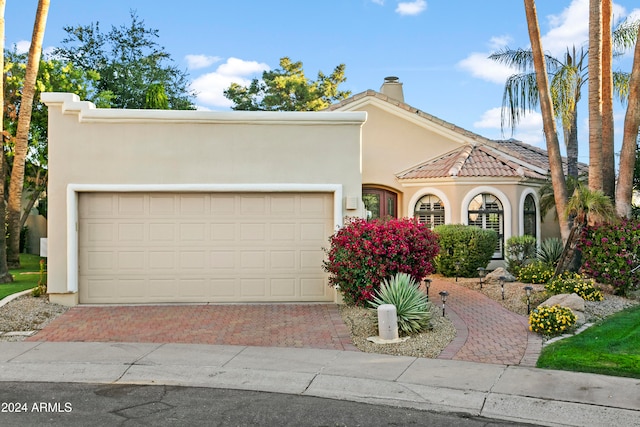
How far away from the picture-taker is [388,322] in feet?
32.2

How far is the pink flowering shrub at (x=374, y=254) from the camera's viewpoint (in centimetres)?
1164

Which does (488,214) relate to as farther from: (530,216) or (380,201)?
(380,201)

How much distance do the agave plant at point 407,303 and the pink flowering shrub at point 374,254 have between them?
2.41 ft

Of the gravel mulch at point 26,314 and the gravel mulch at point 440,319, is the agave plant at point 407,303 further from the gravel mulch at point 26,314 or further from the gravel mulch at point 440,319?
the gravel mulch at point 26,314

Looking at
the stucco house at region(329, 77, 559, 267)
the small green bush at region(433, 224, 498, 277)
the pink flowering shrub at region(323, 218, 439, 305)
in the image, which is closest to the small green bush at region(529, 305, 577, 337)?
the pink flowering shrub at region(323, 218, 439, 305)

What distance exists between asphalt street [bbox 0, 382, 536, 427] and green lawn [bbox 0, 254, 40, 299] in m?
7.07

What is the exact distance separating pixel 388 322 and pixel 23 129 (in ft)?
41.9

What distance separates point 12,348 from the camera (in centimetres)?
974

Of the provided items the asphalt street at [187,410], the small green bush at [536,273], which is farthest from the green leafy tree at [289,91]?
the asphalt street at [187,410]

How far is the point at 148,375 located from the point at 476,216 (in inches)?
530

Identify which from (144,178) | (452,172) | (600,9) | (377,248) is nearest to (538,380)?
(377,248)

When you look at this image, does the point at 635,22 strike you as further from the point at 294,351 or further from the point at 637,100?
the point at 294,351

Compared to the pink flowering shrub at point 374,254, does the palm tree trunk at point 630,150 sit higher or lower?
higher

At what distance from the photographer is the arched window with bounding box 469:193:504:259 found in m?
19.5
